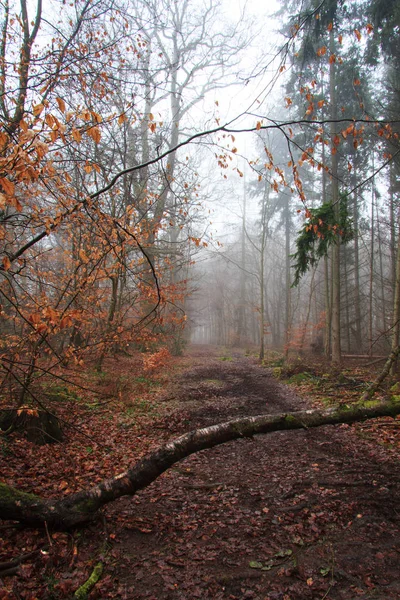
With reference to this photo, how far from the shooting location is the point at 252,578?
2498 mm

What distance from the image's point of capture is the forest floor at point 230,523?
2.43 m

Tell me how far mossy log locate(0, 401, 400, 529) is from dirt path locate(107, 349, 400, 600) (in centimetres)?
46

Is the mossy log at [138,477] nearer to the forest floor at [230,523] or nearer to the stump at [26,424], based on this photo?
the forest floor at [230,523]

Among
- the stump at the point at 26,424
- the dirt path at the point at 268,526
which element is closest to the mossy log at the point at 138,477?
the dirt path at the point at 268,526

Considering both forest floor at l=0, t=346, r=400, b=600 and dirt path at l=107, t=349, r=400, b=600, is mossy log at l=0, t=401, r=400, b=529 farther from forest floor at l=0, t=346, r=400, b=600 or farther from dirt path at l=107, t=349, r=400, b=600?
dirt path at l=107, t=349, r=400, b=600

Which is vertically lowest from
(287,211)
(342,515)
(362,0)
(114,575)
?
(114,575)

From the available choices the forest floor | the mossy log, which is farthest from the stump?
the mossy log

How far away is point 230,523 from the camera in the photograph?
321 cm

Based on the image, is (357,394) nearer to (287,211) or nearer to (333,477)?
(333,477)

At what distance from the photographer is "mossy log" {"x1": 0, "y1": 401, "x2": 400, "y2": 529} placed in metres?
2.85

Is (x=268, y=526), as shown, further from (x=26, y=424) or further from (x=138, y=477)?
(x=26, y=424)

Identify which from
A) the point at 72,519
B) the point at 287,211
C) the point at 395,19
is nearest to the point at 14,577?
the point at 72,519

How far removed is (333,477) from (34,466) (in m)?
3.88

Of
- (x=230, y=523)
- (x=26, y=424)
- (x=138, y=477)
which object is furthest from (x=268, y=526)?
(x=26, y=424)
